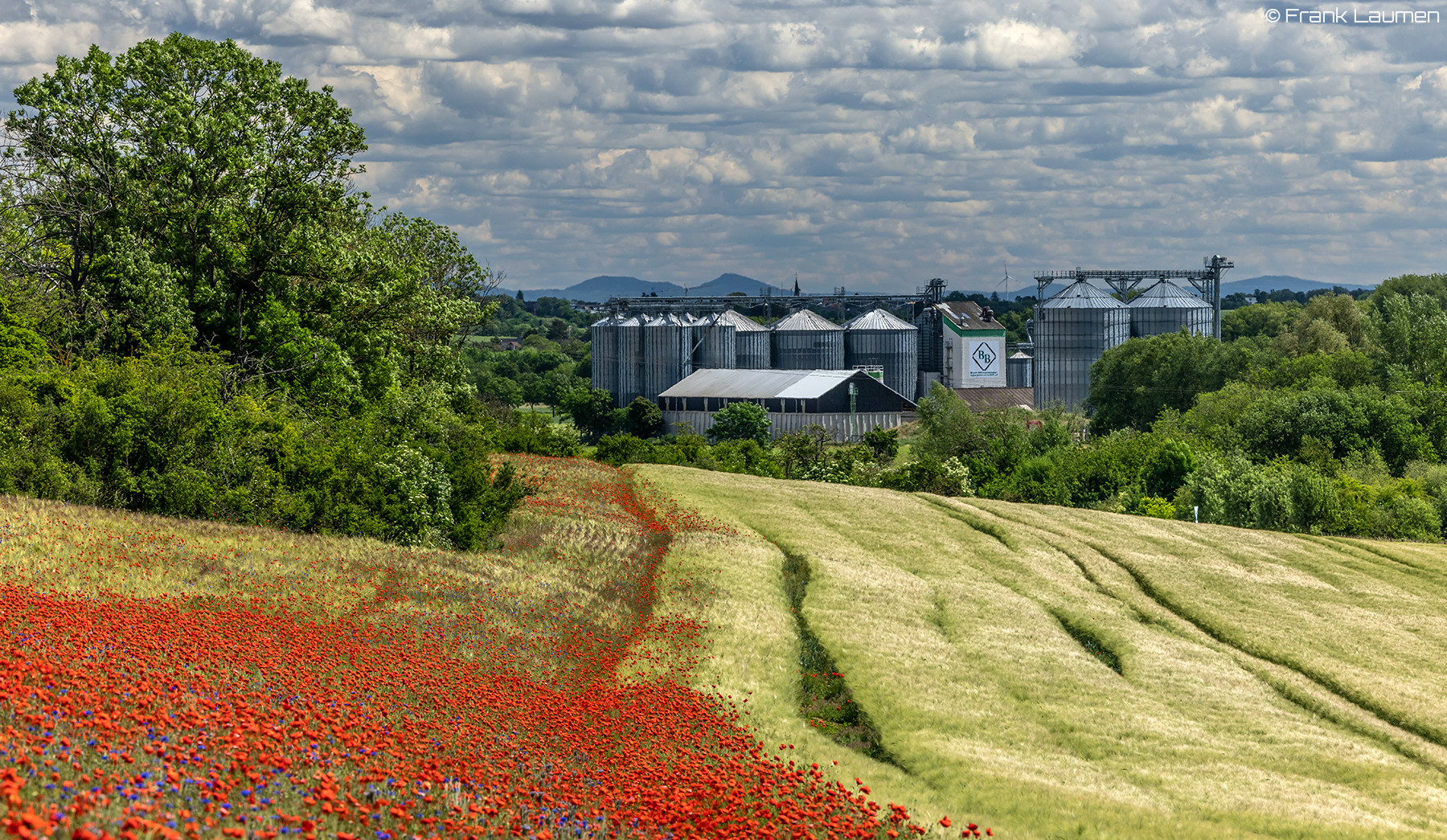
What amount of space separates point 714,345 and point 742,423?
133 ft

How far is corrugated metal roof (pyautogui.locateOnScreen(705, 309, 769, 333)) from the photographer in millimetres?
175500

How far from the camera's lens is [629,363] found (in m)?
175

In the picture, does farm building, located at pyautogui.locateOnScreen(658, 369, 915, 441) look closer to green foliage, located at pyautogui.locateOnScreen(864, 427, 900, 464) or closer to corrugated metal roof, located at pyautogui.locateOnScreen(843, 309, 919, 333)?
green foliage, located at pyautogui.locateOnScreen(864, 427, 900, 464)

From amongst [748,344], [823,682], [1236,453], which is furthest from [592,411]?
[823,682]

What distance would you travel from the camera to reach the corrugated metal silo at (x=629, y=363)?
173750mm

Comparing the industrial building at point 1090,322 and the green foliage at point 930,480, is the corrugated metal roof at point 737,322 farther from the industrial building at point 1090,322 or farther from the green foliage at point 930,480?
the green foliage at point 930,480

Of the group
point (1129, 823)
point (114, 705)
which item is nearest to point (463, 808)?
point (114, 705)

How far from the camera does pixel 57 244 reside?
4281 centimetres

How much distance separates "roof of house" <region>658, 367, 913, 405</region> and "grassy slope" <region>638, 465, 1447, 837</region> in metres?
83.1

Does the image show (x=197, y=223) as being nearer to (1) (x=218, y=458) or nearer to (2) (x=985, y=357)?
(1) (x=218, y=458)

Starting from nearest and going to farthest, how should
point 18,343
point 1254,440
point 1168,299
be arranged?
point 18,343
point 1254,440
point 1168,299

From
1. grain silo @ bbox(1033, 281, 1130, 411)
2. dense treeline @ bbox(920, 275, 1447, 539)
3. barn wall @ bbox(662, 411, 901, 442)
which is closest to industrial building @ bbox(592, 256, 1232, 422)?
grain silo @ bbox(1033, 281, 1130, 411)

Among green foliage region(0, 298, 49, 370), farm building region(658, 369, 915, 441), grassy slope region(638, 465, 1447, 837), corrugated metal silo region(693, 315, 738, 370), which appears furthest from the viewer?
corrugated metal silo region(693, 315, 738, 370)

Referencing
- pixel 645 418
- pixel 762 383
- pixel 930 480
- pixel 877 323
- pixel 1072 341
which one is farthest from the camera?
pixel 877 323
